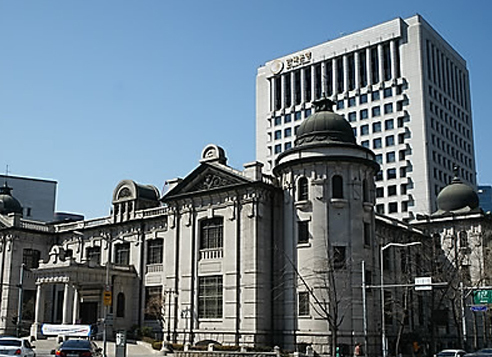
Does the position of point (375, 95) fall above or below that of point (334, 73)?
below

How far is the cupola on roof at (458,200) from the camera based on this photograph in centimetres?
6906

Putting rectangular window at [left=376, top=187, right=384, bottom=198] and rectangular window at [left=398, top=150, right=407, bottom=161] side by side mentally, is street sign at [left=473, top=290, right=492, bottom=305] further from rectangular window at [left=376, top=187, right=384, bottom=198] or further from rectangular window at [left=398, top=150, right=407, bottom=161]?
rectangular window at [left=398, top=150, right=407, bottom=161]

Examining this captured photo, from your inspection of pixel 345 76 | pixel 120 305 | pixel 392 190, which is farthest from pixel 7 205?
pixel 345 76

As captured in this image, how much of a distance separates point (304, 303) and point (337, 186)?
9.53 metres

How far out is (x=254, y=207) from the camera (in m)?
52.2

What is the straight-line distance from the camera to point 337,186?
5128 centimetres

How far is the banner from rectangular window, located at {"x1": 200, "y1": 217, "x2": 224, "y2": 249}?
11.7 m

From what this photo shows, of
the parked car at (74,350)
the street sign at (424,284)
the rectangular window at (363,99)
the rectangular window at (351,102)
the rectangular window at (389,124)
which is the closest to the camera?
the parked car at (74,350)

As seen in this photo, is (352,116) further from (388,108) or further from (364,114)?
(388,108)

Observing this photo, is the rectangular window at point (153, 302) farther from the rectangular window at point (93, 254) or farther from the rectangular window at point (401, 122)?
the rectangular window at point (401, 122)

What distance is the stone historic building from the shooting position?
4969 cm

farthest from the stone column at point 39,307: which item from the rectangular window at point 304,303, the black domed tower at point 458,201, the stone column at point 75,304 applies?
the black domed tower at point 458,201

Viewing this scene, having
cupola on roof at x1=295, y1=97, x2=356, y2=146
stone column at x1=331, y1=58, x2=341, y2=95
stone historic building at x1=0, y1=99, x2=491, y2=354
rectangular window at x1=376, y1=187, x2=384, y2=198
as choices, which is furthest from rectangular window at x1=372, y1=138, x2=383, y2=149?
cupola on roof at x1=295, y1=97, x2=356, y2=146

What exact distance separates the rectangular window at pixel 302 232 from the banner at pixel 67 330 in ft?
59.3
